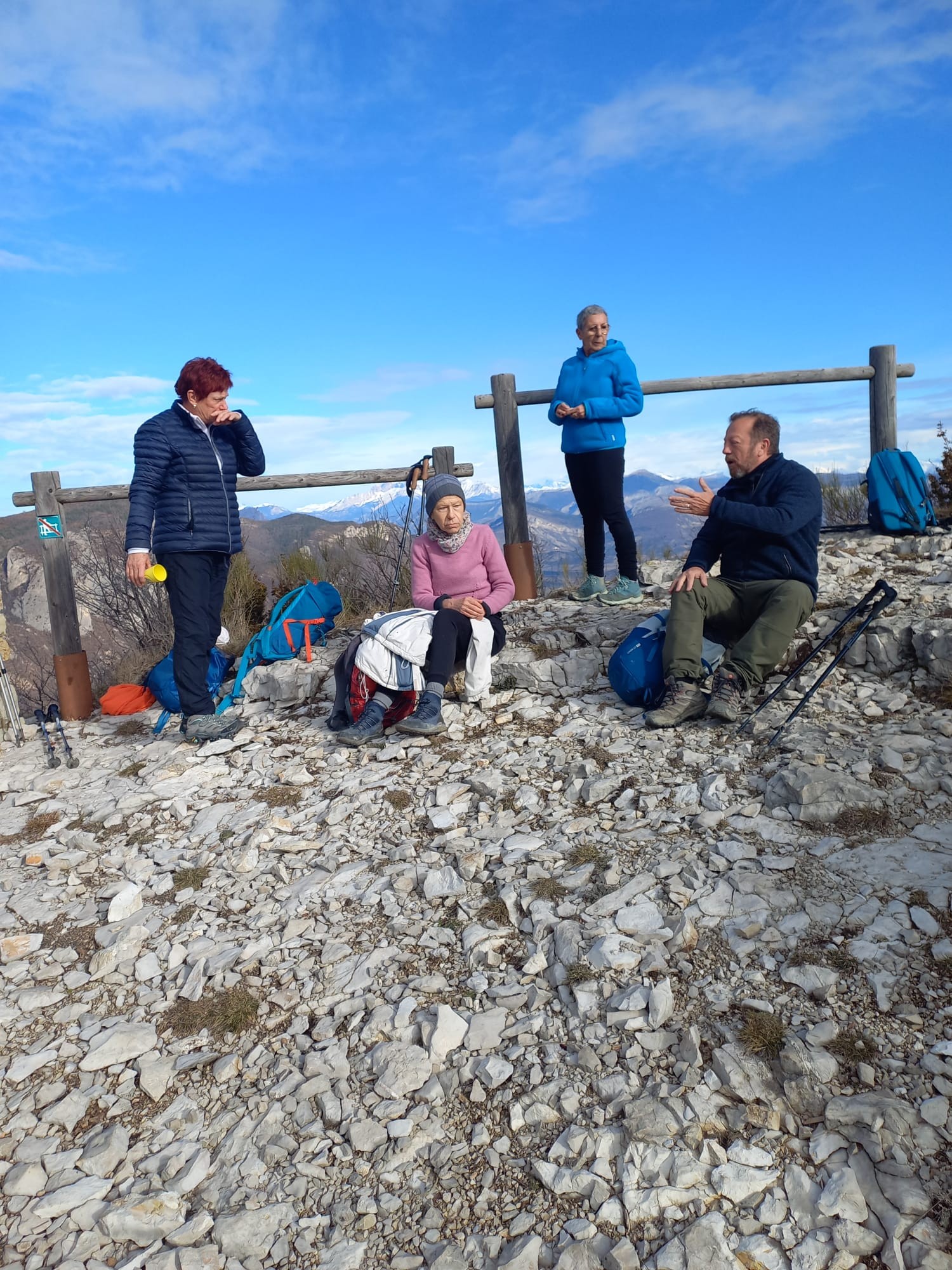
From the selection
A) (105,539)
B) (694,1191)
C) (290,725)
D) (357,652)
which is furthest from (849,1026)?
(105,539)

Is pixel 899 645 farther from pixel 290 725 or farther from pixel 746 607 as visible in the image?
pixel 290 725

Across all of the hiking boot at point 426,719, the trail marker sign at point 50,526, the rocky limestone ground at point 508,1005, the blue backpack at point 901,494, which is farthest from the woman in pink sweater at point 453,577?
the blue backpack at point 901,494

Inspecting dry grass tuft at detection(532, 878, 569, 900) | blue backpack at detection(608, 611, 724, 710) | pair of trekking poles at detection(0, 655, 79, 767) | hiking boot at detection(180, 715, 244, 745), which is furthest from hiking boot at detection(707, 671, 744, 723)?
pair of trekking poles at detection(0, 655, 79, 767)

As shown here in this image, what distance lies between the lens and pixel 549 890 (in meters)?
3.22

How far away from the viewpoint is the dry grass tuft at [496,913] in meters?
3.13

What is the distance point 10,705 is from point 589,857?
4627 millimetres

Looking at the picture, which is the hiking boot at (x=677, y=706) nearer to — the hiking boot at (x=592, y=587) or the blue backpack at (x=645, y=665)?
the blue backpack at (x=645, y=665)

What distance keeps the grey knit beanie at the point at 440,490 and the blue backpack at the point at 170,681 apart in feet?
6.94

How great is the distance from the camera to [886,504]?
23.1 ft

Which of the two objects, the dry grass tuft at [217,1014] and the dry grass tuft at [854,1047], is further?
the dry grass tuft at [217,1014]

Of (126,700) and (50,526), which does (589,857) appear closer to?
(126,700)

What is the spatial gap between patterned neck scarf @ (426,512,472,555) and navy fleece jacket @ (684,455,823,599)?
1.35m

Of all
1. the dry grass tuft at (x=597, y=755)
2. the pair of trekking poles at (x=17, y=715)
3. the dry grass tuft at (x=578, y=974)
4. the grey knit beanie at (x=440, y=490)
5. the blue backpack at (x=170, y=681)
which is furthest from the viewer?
the blue backpack at (x=170, y=681)

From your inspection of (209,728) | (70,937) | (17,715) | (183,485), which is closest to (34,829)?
(209,728)
